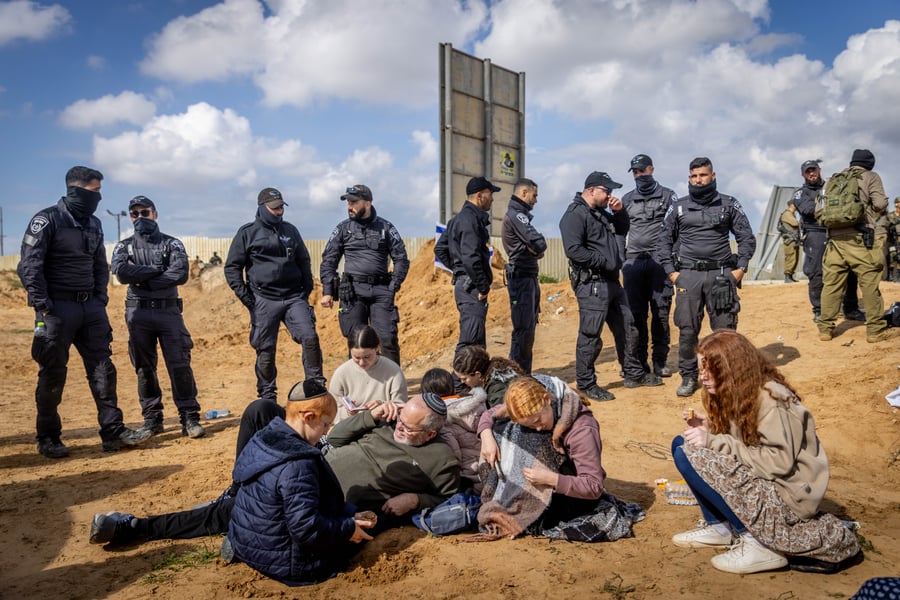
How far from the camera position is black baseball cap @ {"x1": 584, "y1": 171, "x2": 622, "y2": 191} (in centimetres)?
717

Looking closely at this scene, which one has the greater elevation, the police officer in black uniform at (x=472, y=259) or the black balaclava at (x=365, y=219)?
the black balaclava at (x=365, y=219)

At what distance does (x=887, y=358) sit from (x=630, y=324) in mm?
→ 2611

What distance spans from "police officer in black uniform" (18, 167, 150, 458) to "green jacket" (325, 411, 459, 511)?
3244mm

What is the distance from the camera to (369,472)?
423 centimetres

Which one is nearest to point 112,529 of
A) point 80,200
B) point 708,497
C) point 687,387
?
point 708,497

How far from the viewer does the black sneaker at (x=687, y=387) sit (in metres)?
7.22

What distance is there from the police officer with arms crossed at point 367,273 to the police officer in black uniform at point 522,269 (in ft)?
3.84

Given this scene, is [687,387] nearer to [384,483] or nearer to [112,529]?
[384,483]

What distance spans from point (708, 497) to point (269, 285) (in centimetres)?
485

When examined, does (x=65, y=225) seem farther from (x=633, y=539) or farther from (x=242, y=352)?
(x=242, y=352)

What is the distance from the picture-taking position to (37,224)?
5.99 metres

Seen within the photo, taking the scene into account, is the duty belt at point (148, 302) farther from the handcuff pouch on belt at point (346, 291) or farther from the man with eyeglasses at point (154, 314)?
the handcuff pouch on belt at point (346, 291)

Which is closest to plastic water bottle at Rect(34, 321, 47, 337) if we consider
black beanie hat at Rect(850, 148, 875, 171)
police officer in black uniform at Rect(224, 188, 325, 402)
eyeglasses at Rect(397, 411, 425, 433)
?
police officer in black uniform at Rect(224, 188, 325, 402)

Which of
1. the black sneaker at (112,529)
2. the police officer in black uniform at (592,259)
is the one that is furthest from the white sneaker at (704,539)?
the police officer in black uniform at (592,259)
